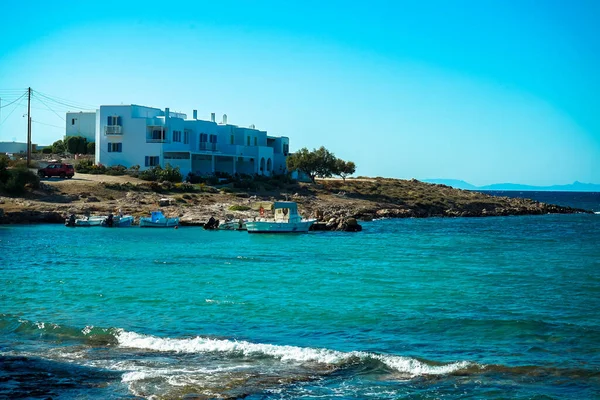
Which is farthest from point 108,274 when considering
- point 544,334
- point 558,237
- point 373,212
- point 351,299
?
point 373,212

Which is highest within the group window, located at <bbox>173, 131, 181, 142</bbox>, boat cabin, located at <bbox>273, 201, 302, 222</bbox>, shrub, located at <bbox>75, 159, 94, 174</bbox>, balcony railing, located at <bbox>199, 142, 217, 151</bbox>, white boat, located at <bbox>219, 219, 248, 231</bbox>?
window, located at <bbox>173, 131, 181, 142</bbox>

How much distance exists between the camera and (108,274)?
34.2 metres

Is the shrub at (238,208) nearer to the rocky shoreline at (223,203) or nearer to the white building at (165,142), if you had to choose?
the rocky shoreline at (223,203)

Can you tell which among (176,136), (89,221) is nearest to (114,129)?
(176,136)

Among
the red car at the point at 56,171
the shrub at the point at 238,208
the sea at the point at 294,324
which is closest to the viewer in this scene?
the sea at the point at 294,324

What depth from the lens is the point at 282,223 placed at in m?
60.5

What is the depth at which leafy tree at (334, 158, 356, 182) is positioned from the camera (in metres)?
103

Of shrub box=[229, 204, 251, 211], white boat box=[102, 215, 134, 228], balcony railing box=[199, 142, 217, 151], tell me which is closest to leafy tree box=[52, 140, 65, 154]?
balcony railing box=[199, 142, 217, 151]

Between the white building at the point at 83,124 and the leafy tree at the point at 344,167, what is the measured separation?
33530 millimetres

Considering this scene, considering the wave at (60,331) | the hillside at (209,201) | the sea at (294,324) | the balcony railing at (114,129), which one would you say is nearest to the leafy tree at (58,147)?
the balcony railing at (114,129)

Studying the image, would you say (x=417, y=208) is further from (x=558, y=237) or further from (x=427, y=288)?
(x=427, y=288)

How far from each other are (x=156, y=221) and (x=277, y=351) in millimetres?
43971

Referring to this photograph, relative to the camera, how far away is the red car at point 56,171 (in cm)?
7544

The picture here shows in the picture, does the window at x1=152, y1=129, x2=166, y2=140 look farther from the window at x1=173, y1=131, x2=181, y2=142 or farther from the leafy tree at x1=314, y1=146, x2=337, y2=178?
the leafy tree at x1=314, y1=146, x2=337, y2=178
